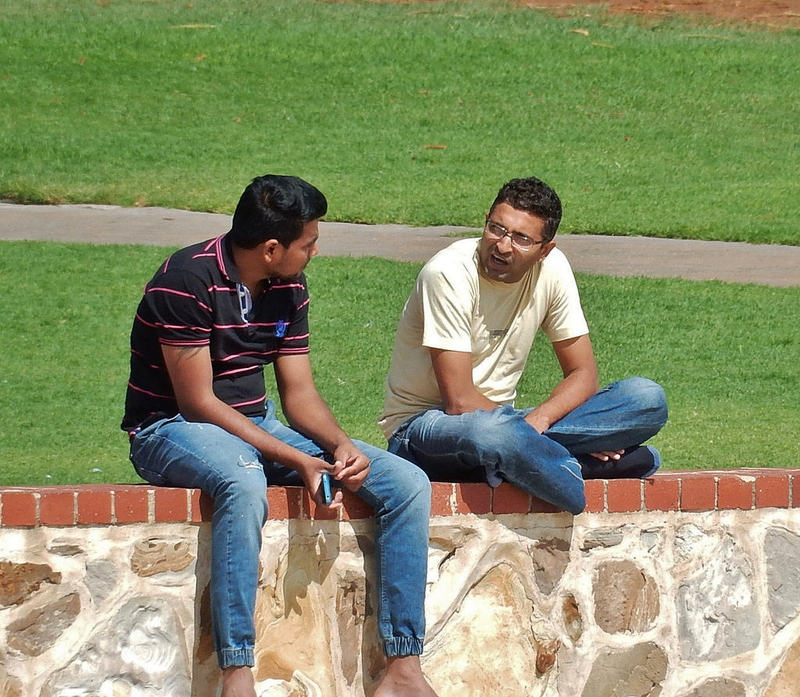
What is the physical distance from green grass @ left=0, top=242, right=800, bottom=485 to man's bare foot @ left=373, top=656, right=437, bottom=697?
243 centimetres

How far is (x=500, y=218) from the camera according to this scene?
4742 mm

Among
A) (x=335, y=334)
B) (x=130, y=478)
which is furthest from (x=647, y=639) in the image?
(x=335, y=334)

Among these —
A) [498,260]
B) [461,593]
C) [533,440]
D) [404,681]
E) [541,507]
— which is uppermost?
[498,260]

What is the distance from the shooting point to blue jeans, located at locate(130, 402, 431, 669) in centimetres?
400

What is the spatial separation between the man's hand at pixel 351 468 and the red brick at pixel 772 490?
142 cm

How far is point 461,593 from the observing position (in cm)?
453

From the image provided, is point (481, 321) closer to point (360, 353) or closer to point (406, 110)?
point (360, 353)

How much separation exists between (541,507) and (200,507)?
1.12 m

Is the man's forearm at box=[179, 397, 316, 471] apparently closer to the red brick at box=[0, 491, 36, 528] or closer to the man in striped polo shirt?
the man in striped polo shirt

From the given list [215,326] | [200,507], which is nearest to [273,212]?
[215,326]

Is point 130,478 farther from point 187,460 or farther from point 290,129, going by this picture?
point 290,129

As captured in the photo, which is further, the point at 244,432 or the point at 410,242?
the point at 410,242

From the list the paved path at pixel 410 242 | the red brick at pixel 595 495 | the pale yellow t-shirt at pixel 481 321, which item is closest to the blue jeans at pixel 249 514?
the pale yellow t-shirt at pixel 481 321

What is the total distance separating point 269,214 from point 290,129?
40.3ft
